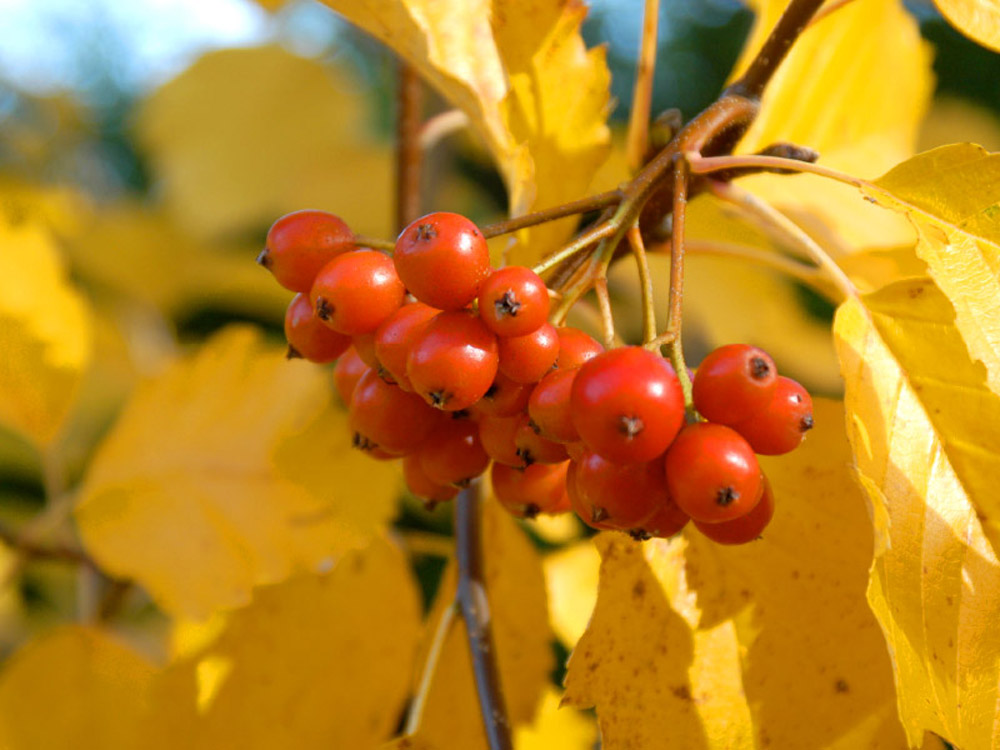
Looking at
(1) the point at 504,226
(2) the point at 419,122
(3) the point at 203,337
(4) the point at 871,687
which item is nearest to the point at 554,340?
(1) the point at 504,226

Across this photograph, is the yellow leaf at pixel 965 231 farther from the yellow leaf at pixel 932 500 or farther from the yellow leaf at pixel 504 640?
the yellow leaf at pixel 504 640

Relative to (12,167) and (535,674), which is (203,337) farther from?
(535,674)

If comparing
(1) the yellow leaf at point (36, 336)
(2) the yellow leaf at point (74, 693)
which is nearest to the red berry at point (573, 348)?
(2) the yellow leaf at point (74, 693)

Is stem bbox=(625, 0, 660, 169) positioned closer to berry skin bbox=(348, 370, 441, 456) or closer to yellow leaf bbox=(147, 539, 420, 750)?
berry skin bbox=(348, 370, 441, 456)

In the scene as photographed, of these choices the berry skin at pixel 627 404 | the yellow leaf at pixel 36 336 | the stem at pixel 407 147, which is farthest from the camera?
the yellow leaf at pixel 36 336

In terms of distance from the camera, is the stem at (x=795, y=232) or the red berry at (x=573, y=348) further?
the stem at (x=795, y=232)
